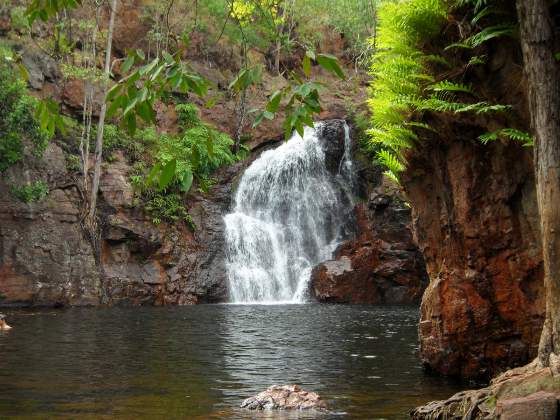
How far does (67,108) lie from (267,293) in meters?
11.3

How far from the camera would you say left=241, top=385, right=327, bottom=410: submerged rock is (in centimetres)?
657

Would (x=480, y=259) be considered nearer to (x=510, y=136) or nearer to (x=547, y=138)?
(x=510, y=136)

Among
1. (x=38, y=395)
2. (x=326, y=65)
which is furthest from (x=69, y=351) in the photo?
(x=326, y=65)

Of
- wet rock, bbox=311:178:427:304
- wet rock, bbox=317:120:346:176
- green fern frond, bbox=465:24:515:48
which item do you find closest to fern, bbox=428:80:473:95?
green fern frond, bbox=465:24:515:48

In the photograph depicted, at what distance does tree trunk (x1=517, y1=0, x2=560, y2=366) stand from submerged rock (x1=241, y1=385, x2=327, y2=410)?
243 centimetres

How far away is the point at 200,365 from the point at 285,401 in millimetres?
3062

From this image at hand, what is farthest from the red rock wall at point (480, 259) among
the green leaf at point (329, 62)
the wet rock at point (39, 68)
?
the wet rock at point (39, 68)

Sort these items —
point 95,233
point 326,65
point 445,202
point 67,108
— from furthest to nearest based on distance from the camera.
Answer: point 67,108, point 95,233, point 445,202, point 326,65

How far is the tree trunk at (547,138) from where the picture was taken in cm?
501

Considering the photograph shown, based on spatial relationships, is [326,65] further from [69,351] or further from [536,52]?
[69,351]

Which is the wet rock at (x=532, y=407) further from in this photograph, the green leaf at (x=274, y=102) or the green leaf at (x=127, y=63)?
the green leaf at (x=127, y=63)

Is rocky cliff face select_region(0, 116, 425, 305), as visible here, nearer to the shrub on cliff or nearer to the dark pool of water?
the shrub on cliff

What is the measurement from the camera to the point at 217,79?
3203 centimetres

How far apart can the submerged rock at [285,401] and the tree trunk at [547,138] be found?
243cm
